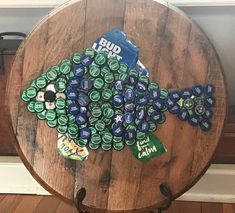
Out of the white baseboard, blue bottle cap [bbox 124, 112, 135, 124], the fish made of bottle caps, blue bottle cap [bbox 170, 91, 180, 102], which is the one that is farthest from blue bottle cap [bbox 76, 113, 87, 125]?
the white baseboard

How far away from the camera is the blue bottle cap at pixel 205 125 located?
104cm

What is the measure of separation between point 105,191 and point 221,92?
0.38 metres

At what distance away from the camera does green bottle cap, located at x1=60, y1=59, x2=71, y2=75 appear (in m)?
1.04

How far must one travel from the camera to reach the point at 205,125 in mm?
1038

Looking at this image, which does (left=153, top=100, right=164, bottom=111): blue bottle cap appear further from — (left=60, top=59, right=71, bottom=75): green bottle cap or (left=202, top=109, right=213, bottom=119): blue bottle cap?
(left=60, top=59, right=71, bottom=75): green bottle cap

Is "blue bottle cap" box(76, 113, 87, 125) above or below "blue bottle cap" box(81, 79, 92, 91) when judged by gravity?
below

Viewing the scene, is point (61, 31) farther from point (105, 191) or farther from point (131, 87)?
point (105, 191)

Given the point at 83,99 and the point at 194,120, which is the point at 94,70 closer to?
the point at 83,99

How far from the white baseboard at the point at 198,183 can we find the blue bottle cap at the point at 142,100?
1.71ft

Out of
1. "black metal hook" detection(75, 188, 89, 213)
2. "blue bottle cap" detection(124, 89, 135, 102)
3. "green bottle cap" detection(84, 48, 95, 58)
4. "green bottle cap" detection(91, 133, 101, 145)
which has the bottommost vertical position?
"black metal hook" detection(75, 188, 89, 213)

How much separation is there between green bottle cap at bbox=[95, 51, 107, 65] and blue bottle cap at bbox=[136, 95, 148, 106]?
0.12 metres

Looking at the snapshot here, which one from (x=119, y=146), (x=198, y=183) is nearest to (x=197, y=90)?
(x=119, y=146)

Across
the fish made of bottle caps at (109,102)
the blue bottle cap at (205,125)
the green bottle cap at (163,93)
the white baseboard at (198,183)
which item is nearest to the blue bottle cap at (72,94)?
the fish made of bottle caps at (109,102)

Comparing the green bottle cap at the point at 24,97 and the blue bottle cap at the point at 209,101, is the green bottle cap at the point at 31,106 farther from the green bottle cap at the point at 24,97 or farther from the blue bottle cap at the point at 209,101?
the blue bottle cap at the point at 209,101
